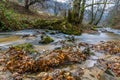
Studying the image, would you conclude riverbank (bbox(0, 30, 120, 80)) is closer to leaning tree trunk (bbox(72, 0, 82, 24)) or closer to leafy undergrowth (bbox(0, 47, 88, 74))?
leafy undergrowth (bbox(0, 47, 88, 74))

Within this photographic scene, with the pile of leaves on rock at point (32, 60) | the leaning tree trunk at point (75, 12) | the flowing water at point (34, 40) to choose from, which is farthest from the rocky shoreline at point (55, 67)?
the leaning tree trunk at point (75, 12)

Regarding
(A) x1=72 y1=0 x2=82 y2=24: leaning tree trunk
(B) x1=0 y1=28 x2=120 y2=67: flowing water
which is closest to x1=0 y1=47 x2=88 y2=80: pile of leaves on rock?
(B) x1=0 y1=28 x2=120 y2=67: flowing water

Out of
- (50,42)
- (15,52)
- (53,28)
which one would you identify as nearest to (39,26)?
(53,28)

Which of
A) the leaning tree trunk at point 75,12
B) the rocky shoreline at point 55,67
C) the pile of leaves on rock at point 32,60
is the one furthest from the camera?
the leaning tree trunk at point 75,12

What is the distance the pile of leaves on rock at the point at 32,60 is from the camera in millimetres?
5199

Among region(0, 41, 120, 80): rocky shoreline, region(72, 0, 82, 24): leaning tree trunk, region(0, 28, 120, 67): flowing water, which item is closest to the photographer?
region(0, 41, 120, 80): rocky shoreline

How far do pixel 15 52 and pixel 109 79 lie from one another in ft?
10.3

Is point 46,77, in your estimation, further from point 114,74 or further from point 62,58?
point 114,74

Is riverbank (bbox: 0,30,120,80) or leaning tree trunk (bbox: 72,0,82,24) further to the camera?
leaning tree trunk (bbox: 72,0,82,24)

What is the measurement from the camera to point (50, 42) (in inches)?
354

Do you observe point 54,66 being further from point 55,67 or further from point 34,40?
point 34,40

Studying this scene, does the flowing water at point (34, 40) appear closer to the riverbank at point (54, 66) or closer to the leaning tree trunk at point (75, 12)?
the riverbank at point (54, 66)

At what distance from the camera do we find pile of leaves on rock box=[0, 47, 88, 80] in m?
5.20

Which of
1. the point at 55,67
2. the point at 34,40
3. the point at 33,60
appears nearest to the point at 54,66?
the point at 55,67
